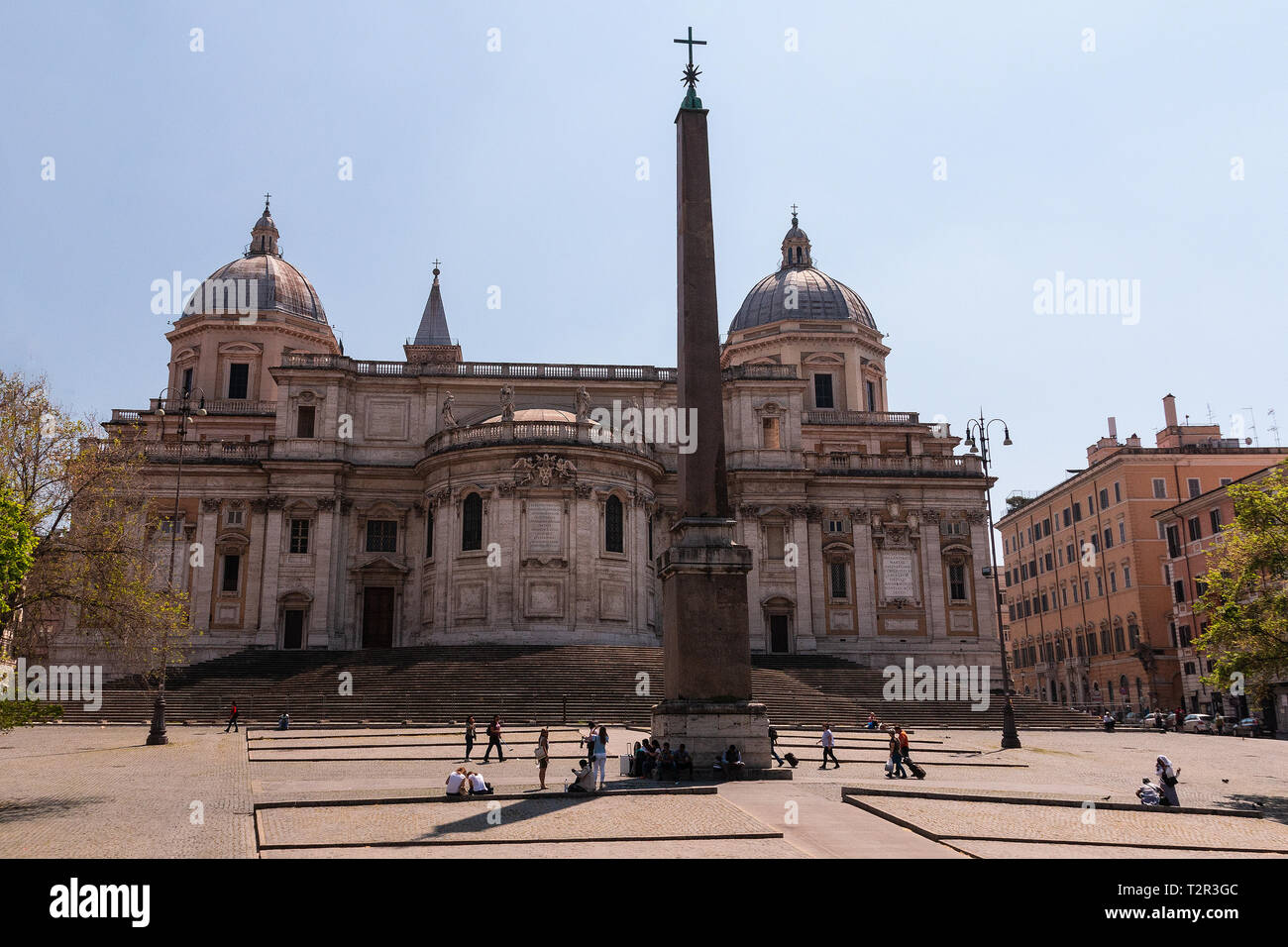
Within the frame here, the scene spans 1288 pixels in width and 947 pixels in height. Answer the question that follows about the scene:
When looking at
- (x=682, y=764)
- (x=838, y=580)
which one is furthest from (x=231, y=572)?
(x=682, y=764)

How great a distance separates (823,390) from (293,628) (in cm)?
3150

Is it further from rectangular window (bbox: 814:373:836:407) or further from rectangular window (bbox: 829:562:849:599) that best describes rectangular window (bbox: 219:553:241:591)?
rectangular window (bbox: 814:373:836:407)

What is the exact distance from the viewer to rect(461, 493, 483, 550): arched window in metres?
46.4

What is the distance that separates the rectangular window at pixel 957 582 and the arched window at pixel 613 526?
56.3 ft

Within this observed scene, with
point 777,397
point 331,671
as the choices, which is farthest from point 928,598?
point 331,671

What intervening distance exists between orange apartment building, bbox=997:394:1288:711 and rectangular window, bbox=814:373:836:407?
15.9 metres

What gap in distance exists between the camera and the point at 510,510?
45.8m

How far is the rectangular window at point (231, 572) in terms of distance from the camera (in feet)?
159

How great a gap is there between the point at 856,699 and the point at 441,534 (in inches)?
768

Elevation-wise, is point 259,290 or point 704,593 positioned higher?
point 259,290

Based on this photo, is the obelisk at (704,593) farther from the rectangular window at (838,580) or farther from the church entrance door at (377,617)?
the rectangular window at (838,580)

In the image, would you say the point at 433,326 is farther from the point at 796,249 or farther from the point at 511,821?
the point at 511,821

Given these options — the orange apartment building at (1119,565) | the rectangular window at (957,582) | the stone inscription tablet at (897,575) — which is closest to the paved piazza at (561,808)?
the stone inscription tablet at (897,575)
